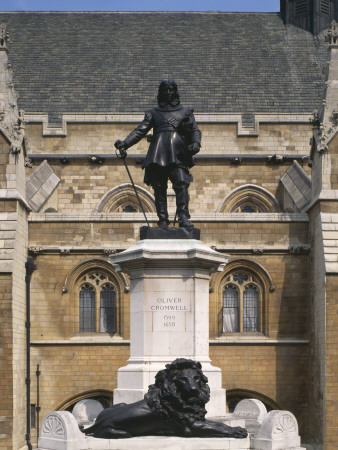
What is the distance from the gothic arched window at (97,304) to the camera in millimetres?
25828

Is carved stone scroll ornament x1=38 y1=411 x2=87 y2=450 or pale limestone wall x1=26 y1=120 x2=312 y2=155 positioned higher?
pale limestone wall x1=26 y1=120 x2=312 y2=155

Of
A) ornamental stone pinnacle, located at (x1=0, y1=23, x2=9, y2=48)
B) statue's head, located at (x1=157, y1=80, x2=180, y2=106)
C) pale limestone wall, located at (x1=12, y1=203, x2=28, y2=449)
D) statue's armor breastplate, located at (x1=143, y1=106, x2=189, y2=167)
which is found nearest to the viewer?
statue's armor breastplate, located at (x1=143, y1=106, x2=189, y2=167)

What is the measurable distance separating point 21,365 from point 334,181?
9183 mm

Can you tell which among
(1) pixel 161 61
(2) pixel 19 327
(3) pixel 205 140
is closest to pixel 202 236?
(2) pixel 19 327

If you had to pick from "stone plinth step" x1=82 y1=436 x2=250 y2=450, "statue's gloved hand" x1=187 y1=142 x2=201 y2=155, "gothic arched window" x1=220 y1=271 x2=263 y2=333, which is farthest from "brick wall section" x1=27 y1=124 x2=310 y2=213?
"stone plinth step" x1=82 y1=436 x2=250 y2=450

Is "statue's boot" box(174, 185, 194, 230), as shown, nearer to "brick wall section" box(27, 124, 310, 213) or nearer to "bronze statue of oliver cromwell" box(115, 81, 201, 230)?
"bronze statue of oliver cromwell" box(115, 81, 201, 230)

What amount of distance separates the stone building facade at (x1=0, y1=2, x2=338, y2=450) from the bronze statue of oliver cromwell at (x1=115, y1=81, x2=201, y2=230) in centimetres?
916

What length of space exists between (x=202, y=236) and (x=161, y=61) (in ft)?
34.9

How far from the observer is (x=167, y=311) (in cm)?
1453

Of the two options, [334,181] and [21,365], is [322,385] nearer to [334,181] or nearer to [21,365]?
[334,181]

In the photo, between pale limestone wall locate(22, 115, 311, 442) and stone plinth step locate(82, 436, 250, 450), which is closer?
stone plinth step locate(82, 436, 250, 450)

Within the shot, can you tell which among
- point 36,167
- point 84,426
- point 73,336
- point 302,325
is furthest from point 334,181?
point 84,426

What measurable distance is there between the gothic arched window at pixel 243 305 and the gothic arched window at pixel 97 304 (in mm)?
2957

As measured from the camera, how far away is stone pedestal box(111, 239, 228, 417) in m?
14.5
